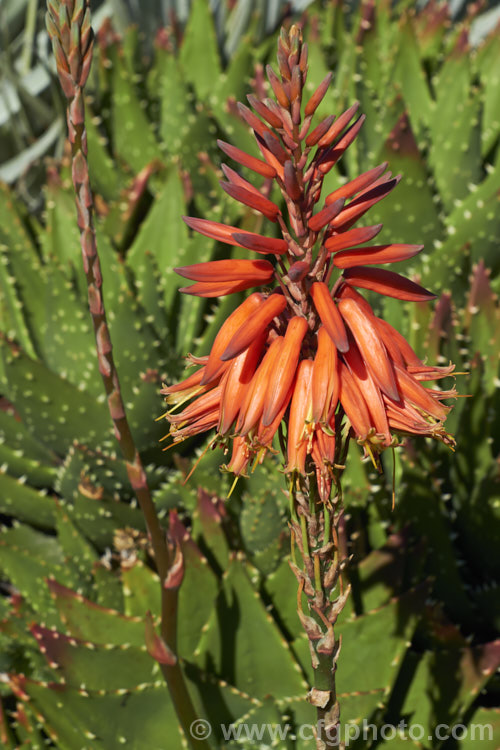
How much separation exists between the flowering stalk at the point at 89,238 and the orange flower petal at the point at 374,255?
0.68 feet

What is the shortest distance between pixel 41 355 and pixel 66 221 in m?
0.28

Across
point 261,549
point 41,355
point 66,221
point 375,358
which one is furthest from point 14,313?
point 375,358

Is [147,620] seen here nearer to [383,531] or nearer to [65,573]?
[383,531]

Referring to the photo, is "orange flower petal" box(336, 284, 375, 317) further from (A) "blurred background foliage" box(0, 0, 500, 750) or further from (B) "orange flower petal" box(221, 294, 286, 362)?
(A) "blurred background foliage" box(0, 0, 500, 750)

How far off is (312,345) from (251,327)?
76 mm

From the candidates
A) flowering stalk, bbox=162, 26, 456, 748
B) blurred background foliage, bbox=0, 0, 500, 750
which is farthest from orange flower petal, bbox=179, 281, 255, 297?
blurred background foliage, bbox=0, 0, 500, 750

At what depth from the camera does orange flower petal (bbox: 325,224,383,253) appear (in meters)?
0.60

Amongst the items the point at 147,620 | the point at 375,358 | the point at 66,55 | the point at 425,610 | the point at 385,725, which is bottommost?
the point at 385,725

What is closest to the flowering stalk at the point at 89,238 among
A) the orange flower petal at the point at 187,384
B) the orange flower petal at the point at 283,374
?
the orange flower petal at the point at 187,384

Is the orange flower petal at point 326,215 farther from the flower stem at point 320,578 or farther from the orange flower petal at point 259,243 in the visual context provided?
the flower stem at point 320,578

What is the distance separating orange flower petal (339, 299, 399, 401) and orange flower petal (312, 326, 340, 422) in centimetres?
3

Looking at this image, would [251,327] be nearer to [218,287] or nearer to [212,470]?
[218,287]

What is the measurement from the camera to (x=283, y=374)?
607mm

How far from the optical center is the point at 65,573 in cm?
138
